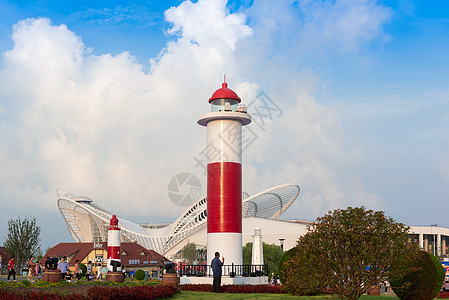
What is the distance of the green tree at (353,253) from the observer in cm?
1426

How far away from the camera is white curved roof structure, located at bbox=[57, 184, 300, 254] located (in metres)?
95.4

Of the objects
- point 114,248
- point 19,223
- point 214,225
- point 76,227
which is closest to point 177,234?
point 76,227

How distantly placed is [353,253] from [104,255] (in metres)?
55.5

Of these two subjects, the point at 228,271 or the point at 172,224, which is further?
the point at 172,224

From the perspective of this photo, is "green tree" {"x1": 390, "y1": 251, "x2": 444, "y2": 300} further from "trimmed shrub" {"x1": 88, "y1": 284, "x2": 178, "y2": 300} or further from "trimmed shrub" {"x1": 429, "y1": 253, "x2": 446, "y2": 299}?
"trimmed shrub" {"x1": 88, "y1": 284, "x2": 178, "y2": 300}

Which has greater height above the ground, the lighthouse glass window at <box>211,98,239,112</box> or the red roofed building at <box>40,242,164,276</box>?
the lighthouse glass window at <box>211,98,239,112</box>

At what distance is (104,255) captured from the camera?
6488cm

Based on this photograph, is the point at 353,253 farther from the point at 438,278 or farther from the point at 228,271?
the point at 228,271

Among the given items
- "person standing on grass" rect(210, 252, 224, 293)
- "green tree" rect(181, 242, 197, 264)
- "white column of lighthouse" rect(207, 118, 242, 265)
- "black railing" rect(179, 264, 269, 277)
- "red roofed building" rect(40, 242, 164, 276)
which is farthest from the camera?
"green tree" rect(181, 242, 197, 264)

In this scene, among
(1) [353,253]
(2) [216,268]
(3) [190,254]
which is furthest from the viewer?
(3) [190,254]

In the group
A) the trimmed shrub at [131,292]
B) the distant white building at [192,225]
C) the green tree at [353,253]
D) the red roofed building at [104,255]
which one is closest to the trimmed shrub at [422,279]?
the green tree at [353,253]

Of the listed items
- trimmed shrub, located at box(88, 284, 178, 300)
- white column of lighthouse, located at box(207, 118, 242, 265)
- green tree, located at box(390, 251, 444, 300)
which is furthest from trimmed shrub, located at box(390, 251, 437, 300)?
white column of lighthouse, located at box(207, 118, 242, 265)

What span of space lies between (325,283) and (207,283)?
11.5m

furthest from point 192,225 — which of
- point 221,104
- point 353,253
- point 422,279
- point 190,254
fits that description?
point 353,253
